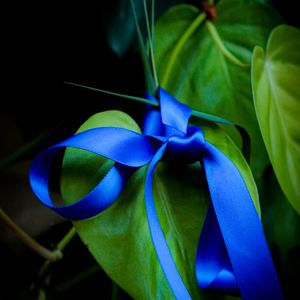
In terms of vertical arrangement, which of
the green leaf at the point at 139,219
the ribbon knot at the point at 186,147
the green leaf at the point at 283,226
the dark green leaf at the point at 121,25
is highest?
the dark green leaf at the point at 121,25

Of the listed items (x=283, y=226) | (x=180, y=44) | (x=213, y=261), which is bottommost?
(x=283, y=226)

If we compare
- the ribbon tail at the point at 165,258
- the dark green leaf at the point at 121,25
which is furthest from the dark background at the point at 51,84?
the ribbon tail at the point at 165,258

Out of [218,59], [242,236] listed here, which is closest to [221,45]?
[218,59]

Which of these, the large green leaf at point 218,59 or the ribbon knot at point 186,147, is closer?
the ribbon knot at point 186,147

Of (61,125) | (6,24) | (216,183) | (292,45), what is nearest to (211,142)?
(216,183)

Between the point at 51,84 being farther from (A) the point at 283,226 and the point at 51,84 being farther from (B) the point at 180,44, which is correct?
(A) the point at 283,226

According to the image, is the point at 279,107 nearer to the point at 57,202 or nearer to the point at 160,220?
the point at 160,220

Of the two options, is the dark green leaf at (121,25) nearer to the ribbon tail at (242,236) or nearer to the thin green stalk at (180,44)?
the thin green stalk at (180,44)
